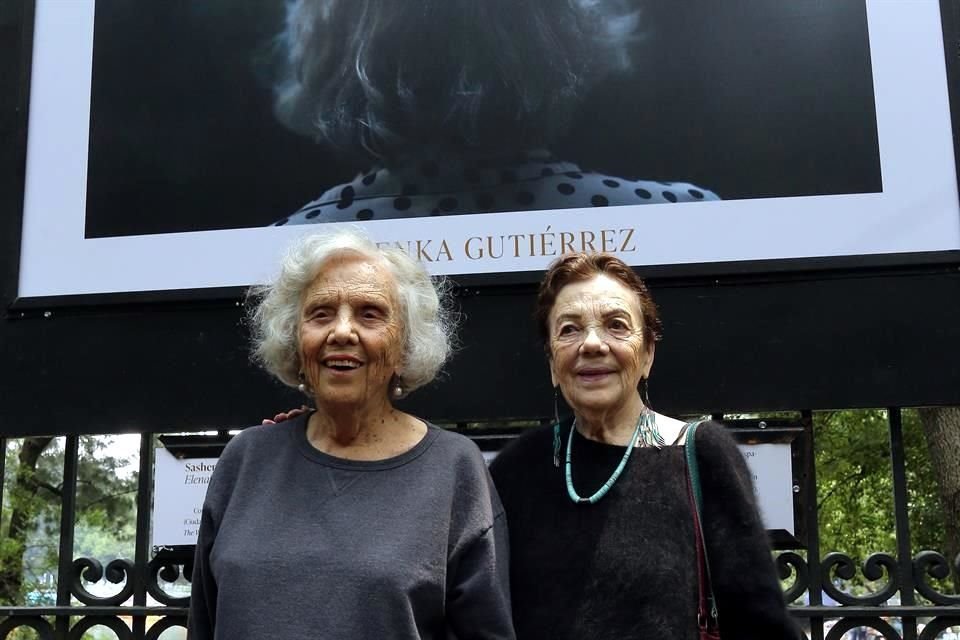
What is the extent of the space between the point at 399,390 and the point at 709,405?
105 centimetres

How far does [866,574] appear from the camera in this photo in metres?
2.46

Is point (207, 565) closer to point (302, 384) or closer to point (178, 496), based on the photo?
point (302, 384)

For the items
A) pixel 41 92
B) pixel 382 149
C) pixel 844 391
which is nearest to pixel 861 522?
pixel 844 391

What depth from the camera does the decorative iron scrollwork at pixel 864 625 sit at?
2.44m

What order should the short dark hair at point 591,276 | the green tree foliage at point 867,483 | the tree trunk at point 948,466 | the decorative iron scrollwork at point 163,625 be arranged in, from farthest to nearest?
the green tree foliage at point 867,483
the tree trunk at point 948,466
the decorative iron scrollwork at point 163,625
the short dark hair at point 591,276

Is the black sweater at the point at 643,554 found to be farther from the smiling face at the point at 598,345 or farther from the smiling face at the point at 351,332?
the smiling face at the point at 351,332

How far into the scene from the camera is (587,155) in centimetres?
280

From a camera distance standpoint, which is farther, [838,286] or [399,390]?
[838,286]

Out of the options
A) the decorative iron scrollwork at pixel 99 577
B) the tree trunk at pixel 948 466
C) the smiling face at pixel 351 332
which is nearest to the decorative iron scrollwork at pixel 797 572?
the smiling face at pixel 351 332

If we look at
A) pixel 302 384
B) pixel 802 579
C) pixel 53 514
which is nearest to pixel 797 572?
pixel 802 579

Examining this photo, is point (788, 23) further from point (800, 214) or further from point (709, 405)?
point (709, 405)

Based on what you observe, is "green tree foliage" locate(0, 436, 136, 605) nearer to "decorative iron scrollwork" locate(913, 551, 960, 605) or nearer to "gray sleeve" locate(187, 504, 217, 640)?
"gray sleeve" locate(187, 504, 217, 640)

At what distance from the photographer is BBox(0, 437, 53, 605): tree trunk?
7.03m

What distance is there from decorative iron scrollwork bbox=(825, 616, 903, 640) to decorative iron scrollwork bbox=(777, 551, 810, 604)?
0.13 metres
